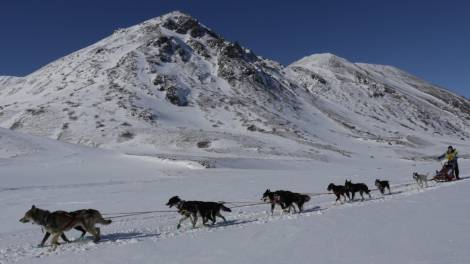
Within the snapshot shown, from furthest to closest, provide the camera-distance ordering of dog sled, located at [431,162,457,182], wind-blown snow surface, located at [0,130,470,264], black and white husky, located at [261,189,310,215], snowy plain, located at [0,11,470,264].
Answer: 1. dog sled, located at [431,162,457,182]
2. black and white husky, located at [261,189,310,215]
3. snowy plain, located at [0,11,470,264]
4. wind-blown snow surface, located at [0,130,470,264]

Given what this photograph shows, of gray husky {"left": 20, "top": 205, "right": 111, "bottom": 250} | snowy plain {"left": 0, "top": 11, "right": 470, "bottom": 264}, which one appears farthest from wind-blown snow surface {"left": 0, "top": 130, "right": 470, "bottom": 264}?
gray husky {"left": 20, "top": 205, "right": 111, "bottom": 250}

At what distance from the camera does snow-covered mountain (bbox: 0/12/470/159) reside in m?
71.4

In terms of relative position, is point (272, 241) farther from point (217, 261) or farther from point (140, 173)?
point (140, 173)

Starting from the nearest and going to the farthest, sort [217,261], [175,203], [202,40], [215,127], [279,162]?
[217,261]
[175,203]
[279,162]
[215,127]
[202,40]

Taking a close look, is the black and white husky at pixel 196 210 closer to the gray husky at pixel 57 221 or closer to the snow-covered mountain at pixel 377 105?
the gray husky at pixel 57 221

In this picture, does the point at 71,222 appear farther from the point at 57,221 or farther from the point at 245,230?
the point at 245,230

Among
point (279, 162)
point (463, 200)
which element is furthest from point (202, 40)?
point (463, 200)

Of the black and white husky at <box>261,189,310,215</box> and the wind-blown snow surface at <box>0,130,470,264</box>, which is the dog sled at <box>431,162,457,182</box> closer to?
the wind-blown snow surface at <box>0,130,470,264</box>

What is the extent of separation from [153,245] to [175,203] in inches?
154

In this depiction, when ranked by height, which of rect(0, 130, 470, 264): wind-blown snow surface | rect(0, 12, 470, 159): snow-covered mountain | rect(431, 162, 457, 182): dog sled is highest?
rect(0, 12, 470, 159): snow-covered mountain

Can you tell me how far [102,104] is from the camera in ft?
275

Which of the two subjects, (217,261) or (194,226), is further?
(194,226)

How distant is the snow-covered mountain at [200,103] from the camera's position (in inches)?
2813

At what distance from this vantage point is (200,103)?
94000mm
